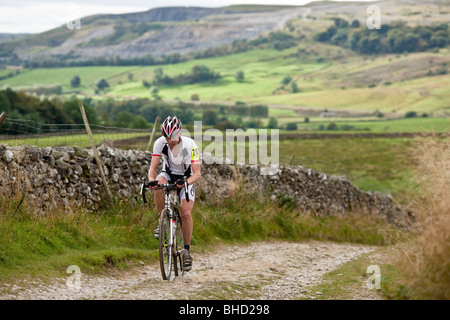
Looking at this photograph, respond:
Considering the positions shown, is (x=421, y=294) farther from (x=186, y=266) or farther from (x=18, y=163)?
(x=18, y=163)

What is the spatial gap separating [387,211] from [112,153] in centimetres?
1934

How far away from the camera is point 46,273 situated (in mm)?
8859

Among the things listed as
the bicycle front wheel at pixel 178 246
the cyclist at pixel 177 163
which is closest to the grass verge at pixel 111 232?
the bicycle front wheel at pixel 178 246

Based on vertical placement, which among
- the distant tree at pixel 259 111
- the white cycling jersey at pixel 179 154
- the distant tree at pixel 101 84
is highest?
the white cycling jersey at pixel 179 154

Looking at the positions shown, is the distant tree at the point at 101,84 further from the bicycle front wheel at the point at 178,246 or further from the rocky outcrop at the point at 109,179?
the bicycle front wheel at the point at 178,246

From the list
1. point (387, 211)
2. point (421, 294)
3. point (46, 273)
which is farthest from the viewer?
point (387, 211)

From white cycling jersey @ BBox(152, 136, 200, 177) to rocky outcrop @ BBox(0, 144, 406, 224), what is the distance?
3053mm

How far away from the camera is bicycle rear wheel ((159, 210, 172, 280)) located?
8695mm

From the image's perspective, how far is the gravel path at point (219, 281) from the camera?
7.91 metres

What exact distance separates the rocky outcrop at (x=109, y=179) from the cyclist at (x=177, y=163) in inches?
117

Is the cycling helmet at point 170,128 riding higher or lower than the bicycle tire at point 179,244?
higher

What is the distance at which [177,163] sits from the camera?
29.7ft

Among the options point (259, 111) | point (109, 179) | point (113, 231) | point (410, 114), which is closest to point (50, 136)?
point (109, 179)
